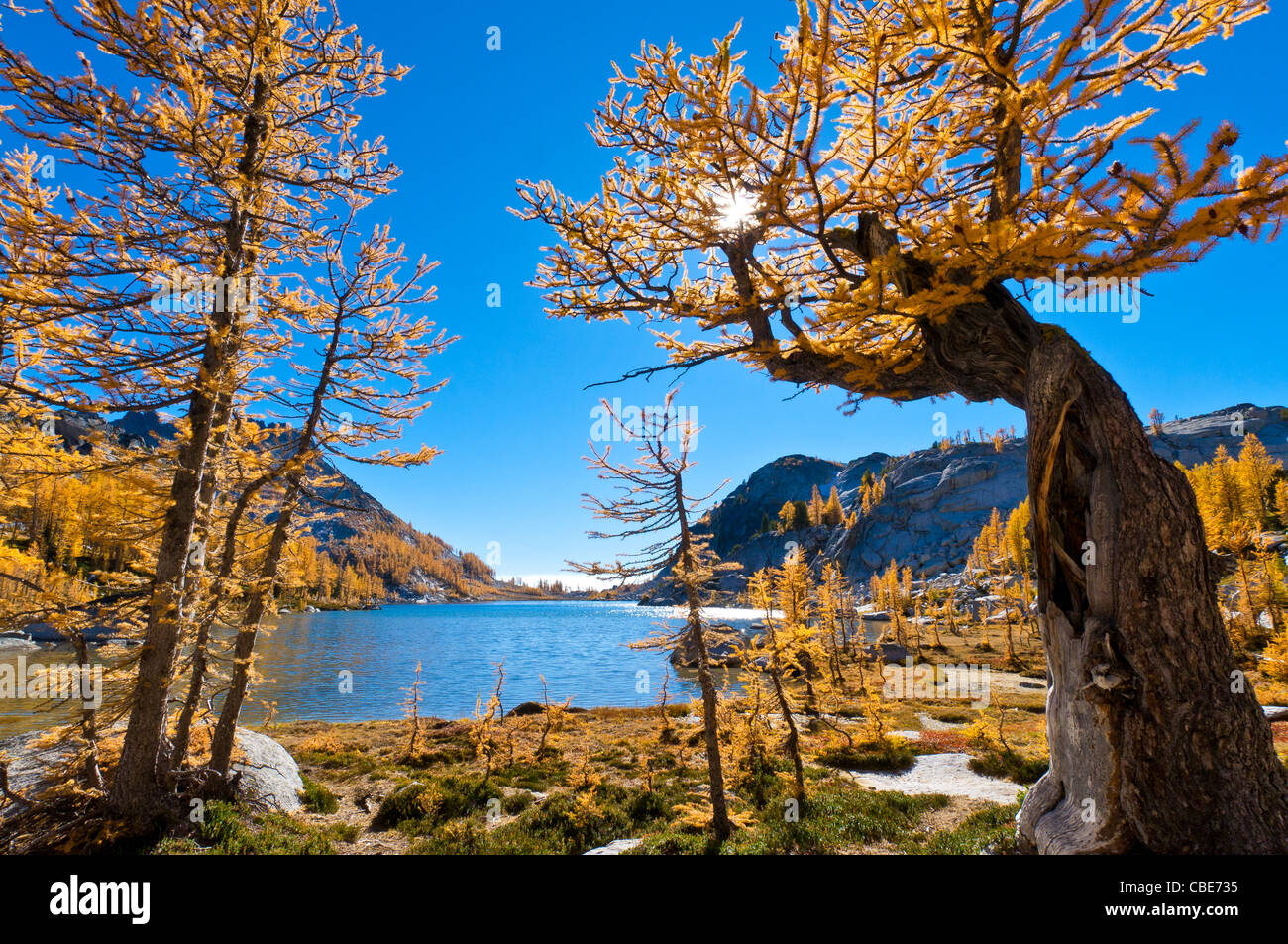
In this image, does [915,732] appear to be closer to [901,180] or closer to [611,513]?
[611,513]

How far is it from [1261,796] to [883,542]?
147755 mm

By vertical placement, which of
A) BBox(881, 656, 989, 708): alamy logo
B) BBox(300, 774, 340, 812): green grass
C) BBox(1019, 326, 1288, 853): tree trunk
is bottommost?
BBox(881, 656, 989, 708): alamy logo

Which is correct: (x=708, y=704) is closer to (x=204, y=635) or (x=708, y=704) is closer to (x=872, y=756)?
(x=204, y=635)

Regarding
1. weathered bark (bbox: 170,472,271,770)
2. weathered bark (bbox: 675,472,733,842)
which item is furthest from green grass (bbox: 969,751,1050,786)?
weathered bark (bbox: 170,472,271,770)

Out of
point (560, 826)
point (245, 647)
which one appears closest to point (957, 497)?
point (560, 826)

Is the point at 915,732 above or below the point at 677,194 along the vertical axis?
below

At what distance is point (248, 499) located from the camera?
10305 mm
